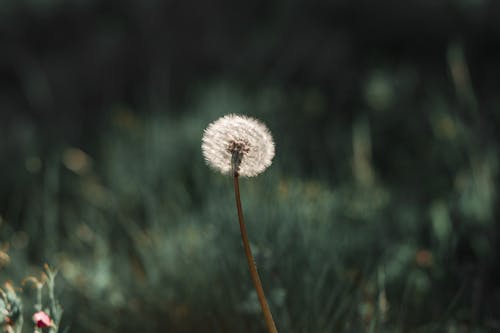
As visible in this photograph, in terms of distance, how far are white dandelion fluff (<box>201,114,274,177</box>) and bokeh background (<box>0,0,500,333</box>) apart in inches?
21.0

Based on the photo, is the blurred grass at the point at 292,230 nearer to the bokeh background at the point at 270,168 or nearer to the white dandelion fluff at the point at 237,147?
the bokeh background at the point at 270,168

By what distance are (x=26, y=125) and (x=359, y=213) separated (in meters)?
3.11

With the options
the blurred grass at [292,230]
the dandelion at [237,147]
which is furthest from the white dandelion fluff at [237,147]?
the blurred grass at [292,230]

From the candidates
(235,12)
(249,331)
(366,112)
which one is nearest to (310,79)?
(366,112)

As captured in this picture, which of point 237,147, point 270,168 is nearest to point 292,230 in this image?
point 270,168

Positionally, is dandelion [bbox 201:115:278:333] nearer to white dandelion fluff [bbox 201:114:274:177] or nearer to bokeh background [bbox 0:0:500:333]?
white dandelion fluff [bbox 201:114:274:177]

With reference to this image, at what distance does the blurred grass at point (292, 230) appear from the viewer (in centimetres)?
161

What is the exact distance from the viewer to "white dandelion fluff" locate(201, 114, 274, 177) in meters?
1.02

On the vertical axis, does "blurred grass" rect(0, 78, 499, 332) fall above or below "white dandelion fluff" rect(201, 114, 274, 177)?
above

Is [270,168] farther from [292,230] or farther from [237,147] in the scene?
[237,147]

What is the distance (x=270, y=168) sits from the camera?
2053 millimetres

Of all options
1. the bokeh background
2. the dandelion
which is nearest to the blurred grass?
the bokeh background

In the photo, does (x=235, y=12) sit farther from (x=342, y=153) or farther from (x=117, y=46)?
(x=342, y=153)

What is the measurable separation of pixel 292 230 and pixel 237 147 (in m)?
0.76
